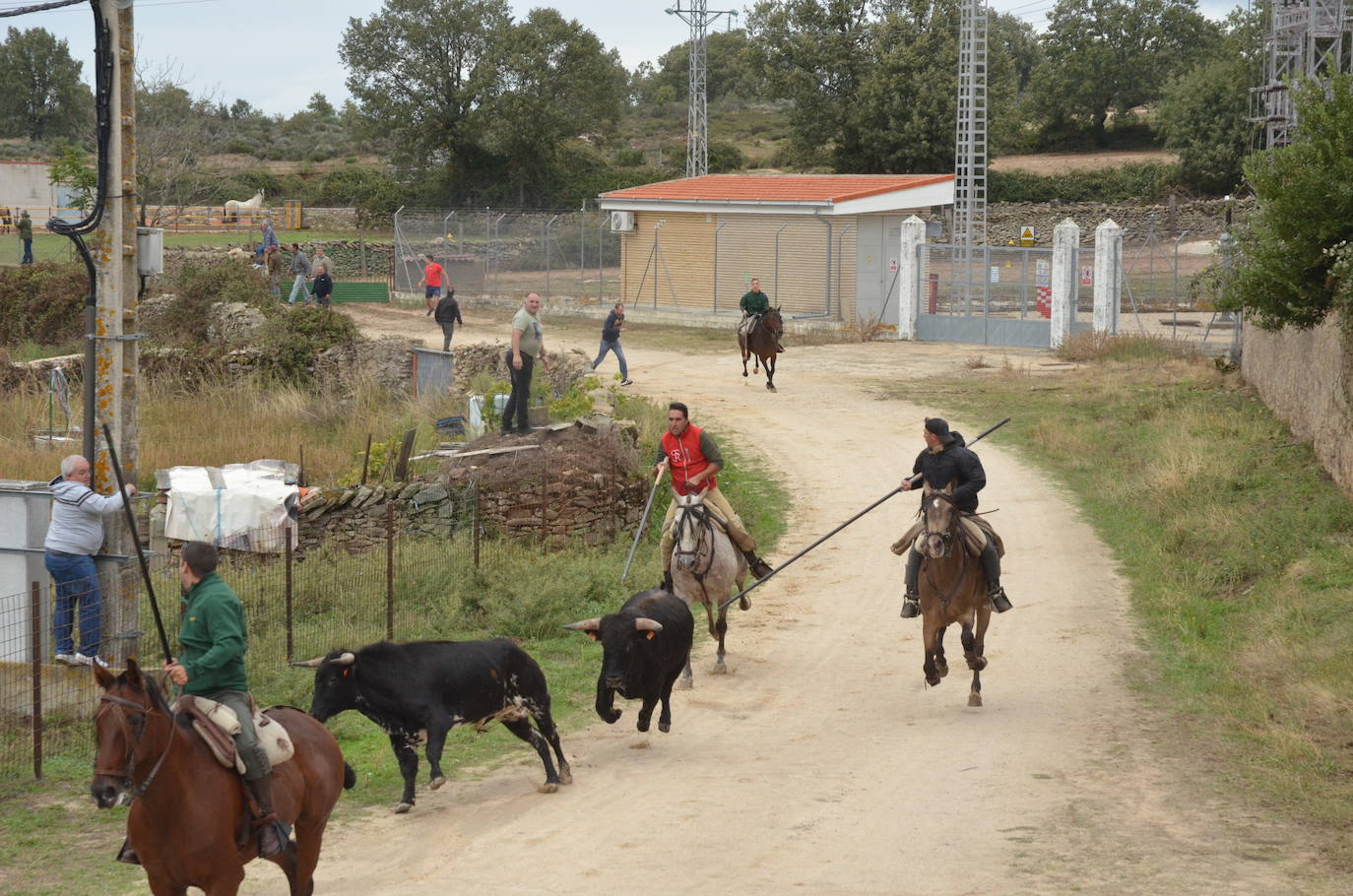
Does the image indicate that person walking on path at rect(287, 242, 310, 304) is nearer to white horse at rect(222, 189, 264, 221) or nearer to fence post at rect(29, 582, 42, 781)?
white horse at rect(222, 189, 264, 221)

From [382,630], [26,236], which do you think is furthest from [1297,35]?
[26,236]

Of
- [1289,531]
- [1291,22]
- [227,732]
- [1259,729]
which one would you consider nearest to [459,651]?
[227,732]

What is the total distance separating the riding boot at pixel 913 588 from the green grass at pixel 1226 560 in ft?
7.10

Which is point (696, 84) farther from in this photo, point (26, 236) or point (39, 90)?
point (39, 90)

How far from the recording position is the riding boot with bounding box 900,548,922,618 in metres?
12.6

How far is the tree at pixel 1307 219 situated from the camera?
1817cm

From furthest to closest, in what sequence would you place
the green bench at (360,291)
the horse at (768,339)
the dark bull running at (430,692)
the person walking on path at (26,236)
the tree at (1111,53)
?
the tree at (1111,53) → the green bench at (360,291) → the person walking on path at (26,236) → the horse at (768,339) → the dark bull running at (430,692)

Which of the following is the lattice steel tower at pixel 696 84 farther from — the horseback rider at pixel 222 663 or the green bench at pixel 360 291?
the horseback rider at pixel 222 663

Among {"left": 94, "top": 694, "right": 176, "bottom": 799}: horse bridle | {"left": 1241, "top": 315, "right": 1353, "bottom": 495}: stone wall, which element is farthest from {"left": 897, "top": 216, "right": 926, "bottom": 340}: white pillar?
{"left": 94, "top": 694, "right": 176, "bottom": 799}: horse bridle

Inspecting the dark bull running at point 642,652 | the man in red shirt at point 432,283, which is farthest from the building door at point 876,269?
the dark bull running at point 642,652

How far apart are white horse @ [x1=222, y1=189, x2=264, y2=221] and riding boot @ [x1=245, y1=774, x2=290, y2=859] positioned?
5955cm

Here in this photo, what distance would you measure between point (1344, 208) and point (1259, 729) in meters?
9.54

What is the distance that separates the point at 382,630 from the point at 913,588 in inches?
216

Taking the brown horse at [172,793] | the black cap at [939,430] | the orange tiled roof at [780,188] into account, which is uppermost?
the orange tiled roof at [780,188]
